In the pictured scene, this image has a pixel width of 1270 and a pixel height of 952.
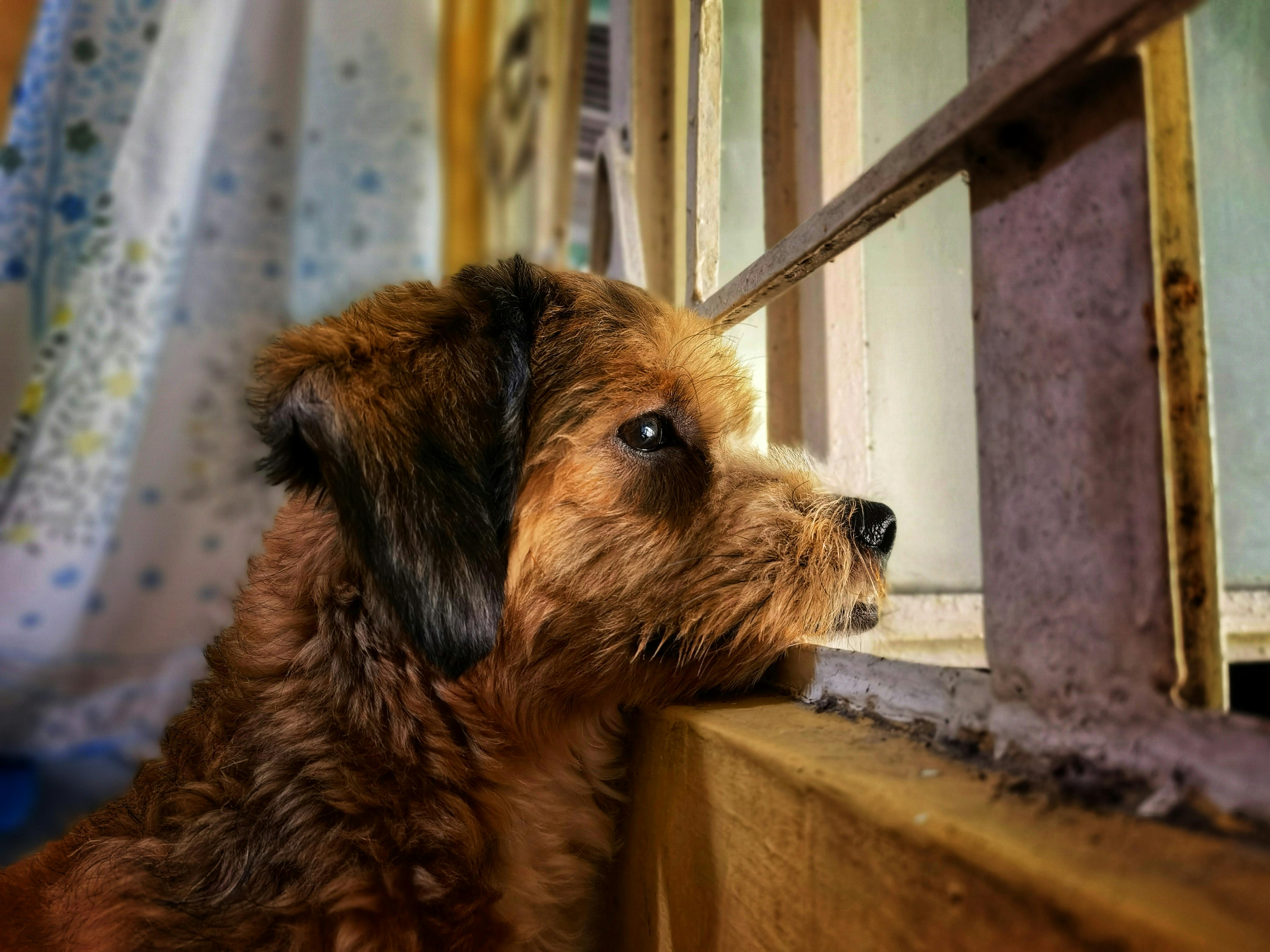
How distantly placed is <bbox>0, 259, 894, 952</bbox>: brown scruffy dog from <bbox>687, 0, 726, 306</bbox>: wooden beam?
0.37 meters

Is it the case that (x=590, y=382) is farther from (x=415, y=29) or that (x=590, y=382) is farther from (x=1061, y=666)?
(x=415, y=29)

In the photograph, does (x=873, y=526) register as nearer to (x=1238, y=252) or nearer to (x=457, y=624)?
(x=457, y=624)

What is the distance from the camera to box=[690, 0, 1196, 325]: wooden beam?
0.58 metres

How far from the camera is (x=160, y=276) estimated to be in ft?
10.9

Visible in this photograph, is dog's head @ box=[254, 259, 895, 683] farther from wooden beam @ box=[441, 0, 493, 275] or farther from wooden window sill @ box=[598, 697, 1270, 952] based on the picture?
wooden beam @ box=[441, 0, 493, 275]

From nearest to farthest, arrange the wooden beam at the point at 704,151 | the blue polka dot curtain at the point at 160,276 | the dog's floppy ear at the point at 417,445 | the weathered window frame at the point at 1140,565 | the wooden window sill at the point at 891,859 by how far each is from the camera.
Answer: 1. the wooden window sill at the point at 891,859
2. the weathered window frame at the point at 1140,565
3. the dog's floppy ear at the point at 417,445
4. the wooden beam at the point at 704,151
5. the blue polka dot curtain at the point at 160,276

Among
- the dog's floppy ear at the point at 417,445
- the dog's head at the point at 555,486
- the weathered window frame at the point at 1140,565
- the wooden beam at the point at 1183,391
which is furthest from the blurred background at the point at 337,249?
the wooden beam at the point at 1183,391

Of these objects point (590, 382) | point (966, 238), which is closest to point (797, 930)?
point (590, 382)

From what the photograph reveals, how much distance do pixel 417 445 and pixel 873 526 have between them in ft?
2.58

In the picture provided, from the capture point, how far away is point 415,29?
390 centimetres

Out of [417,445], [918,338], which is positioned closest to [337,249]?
[918,338]

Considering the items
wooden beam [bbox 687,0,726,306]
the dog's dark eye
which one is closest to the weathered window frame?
the dog's dark eye

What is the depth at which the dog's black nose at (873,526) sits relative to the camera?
1.34 metres

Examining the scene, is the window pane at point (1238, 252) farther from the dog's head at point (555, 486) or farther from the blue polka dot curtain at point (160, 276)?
the blue polka dot curtain at point (160, 276)
